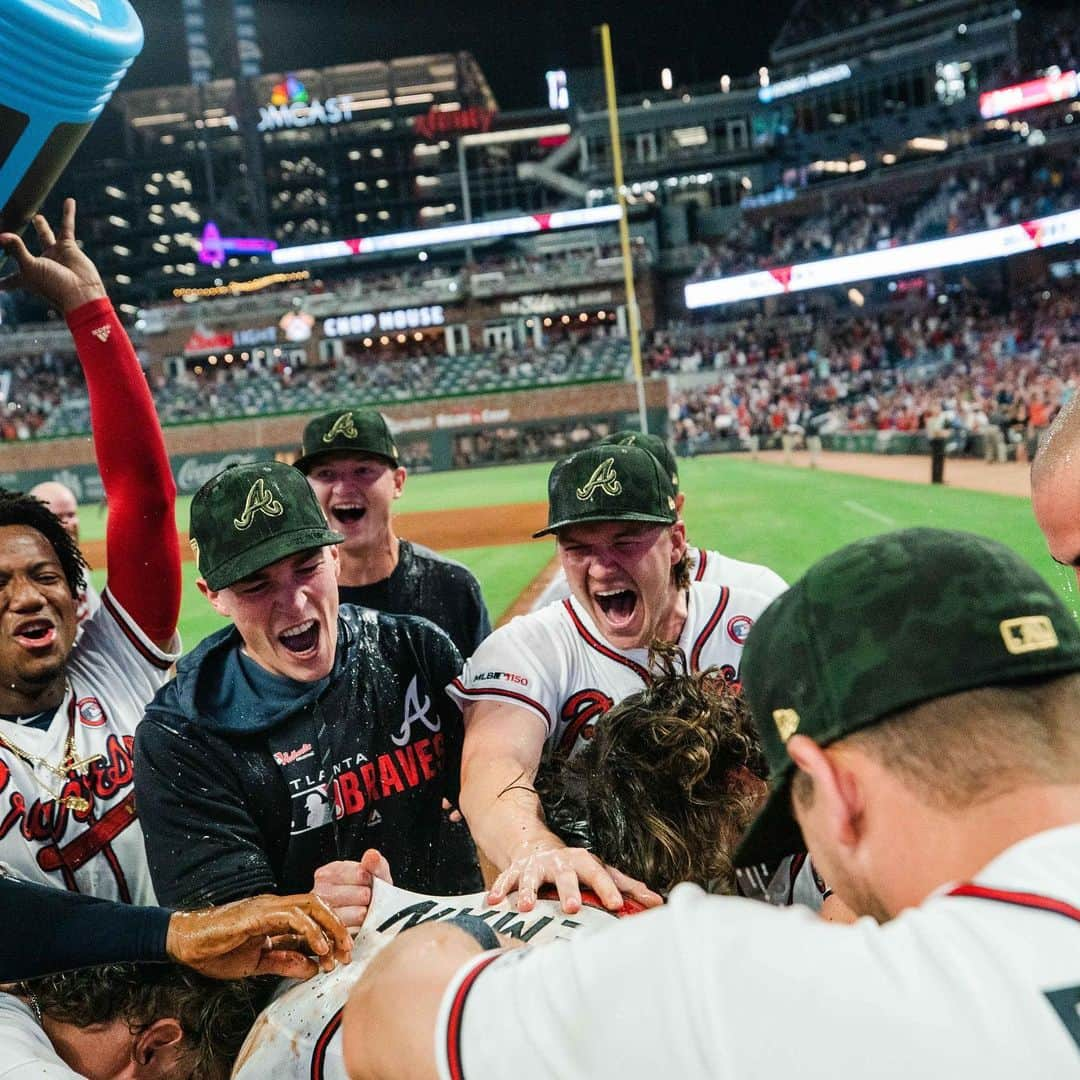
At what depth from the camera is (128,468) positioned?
9.87 feet

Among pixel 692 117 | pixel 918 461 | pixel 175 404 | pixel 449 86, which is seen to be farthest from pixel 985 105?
pixel 449 86

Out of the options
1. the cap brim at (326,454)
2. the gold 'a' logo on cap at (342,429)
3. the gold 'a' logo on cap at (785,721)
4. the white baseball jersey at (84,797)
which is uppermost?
the gold 'a' logo on cap at (342,429)

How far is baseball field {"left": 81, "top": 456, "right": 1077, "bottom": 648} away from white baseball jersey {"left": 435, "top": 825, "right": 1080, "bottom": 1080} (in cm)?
716

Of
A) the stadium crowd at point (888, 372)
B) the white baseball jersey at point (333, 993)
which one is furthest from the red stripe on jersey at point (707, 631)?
the stadium crowd at point (888, 372)

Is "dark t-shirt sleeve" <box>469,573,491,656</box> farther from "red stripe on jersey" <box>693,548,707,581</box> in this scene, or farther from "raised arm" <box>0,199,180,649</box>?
"raised arm" <box>0,199,180,649</box>

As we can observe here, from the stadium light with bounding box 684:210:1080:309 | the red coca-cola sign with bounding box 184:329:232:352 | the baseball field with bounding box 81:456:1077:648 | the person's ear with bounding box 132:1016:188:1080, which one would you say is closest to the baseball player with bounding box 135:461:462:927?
the person's ear with bounding box 132:1016:188:1080

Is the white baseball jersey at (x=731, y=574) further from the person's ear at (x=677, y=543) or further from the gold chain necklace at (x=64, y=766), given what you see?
the gold chain necklace at (x=64, y=766)

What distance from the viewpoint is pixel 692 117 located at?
56.2 metres

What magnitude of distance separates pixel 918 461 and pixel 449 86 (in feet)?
201

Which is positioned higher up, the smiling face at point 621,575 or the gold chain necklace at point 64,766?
the smiling face at point 621,575

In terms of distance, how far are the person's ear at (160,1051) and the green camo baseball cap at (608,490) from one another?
1532 mm

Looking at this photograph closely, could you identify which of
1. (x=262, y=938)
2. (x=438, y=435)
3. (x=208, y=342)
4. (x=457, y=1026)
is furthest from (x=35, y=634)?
(x=208, y=342)

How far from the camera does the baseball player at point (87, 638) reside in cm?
262

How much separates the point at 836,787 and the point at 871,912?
0.16 meters
